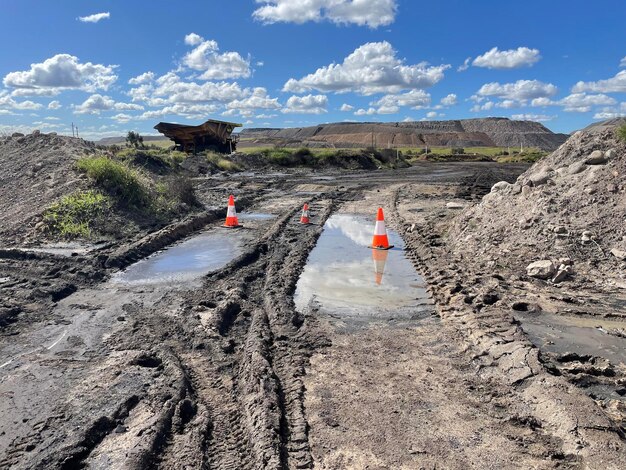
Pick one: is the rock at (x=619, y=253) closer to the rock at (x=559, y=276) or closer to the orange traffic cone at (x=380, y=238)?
the rock at (x=559, y=276)

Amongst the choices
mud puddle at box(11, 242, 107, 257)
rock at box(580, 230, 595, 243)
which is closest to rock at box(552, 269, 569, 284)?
rock at box(580, 230, 595, 243)

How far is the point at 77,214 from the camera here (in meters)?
10.5

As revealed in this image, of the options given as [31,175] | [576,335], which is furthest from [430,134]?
[576,335]

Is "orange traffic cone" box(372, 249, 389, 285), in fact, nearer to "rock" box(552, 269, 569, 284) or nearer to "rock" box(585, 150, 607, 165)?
"rock" box(552, 269, 569, 284)

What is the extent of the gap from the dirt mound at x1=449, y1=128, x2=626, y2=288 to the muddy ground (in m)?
1.02

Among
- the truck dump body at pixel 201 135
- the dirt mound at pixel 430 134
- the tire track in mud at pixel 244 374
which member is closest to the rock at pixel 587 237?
the tire track in mud at pixel 244 374

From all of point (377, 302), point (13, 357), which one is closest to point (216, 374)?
point (13, 357)

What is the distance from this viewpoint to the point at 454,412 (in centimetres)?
372

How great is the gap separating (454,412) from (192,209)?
1165 centimetres

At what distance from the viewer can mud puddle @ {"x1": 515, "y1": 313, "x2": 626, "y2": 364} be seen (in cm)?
479

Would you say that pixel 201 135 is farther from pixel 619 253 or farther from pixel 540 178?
pixel 619 253

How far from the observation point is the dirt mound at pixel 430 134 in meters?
91.2

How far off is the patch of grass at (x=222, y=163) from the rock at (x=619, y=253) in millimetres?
25428

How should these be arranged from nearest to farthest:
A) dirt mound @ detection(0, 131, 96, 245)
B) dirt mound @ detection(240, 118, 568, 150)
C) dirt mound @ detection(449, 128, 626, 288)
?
dirt mound @ detection(449, 128, 626, 288)
dirt mound @ detection(0, 131, 96, 245)
dirt mound @ detection(240, 118, 568, 150)
